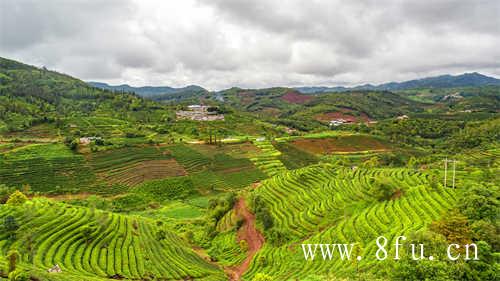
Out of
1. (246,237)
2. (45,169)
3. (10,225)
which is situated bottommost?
(246,237)

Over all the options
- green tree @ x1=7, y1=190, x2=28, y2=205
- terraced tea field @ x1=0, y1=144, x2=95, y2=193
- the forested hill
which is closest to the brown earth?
terraced tea field @ x1=0, y1=144, x2=95, y2=193

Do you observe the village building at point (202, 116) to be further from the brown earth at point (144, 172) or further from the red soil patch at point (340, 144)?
the brown earth at point (144, 172)

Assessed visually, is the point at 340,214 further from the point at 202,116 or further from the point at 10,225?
the point at 202,116

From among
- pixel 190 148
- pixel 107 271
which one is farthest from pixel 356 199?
pixel 190 148

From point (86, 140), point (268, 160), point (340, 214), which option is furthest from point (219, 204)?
→ point (86, 140)

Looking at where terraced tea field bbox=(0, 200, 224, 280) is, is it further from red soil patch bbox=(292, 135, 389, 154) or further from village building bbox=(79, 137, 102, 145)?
red soil patch bbox=(292, 135, 389, 154)
